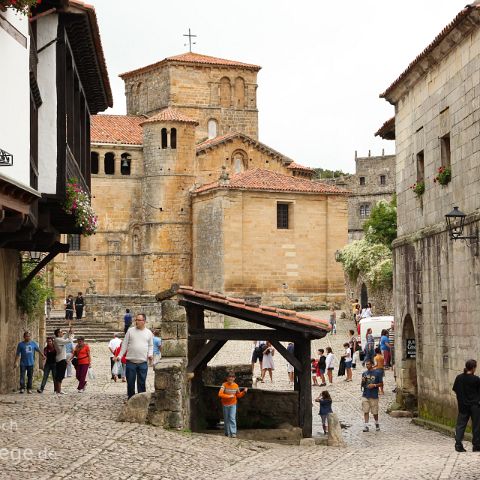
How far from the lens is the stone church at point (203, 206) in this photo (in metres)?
58.1

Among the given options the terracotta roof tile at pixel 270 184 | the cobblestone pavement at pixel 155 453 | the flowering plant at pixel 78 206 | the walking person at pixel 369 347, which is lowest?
the cobblestone pavement at pixel 155 453

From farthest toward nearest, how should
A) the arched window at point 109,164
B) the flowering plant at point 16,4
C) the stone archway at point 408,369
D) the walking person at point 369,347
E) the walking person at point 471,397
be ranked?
the arched window at point 109,164
the walking person at point 369,347
the stone archway at point 408,369
the walking person at point 471,397
the flowering plant at point 16,4

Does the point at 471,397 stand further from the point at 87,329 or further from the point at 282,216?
the point at 282,216

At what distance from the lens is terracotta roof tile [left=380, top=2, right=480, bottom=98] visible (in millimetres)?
19859

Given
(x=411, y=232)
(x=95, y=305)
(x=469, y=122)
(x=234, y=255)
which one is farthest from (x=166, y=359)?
(x=234, y=255)

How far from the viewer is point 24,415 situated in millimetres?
17438

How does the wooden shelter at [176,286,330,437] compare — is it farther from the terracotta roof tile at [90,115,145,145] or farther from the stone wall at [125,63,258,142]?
the stone wall at [125,63,258,142]

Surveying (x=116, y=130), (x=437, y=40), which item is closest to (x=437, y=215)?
(x=437, y=40)

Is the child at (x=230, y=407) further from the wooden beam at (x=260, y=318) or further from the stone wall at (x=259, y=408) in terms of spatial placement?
the stone wall at (x=259, y=408)

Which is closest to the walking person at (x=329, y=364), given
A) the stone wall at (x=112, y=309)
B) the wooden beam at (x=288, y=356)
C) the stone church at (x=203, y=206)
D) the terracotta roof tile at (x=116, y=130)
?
the wooden beam at (x=288, y=356)

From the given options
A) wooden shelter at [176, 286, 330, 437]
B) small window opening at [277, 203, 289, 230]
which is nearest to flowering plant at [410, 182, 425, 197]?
wooden shelter at [176, 286, 330, 437]

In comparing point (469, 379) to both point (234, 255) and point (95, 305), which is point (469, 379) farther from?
point (234, 255)

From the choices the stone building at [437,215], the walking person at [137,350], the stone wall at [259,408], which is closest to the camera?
the walking person at [137,350]

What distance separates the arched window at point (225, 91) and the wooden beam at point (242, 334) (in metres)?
52.2
